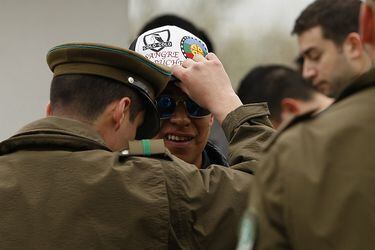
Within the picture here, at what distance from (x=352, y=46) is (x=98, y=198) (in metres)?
1.72

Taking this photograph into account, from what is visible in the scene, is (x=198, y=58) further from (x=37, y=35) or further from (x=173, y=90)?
(x=37, y=35)

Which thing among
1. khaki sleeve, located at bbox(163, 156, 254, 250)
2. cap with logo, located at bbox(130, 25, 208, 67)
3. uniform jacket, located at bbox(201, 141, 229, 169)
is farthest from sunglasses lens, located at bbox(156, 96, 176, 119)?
khaki sleeve, located at bbox(163, 156, 254, 250)

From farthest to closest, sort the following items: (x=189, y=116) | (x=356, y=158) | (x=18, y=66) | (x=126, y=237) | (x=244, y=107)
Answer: (x=18, y=66) < (x=189, y=116) < (x=244, y=107) < (x=126, y=237) < (x=356, y=158)

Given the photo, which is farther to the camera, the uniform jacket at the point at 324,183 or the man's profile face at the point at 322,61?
the man's profile face at the point at 322,61

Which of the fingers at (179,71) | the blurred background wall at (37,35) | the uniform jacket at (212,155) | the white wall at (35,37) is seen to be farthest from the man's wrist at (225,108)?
the white wall at (35,37)

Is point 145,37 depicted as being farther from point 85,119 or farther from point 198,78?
point 85,119

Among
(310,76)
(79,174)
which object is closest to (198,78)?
(79,174)

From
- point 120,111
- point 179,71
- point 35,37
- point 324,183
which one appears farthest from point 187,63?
point 35,37

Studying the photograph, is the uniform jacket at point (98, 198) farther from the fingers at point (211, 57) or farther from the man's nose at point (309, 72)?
the man's nose at point (309, 72)

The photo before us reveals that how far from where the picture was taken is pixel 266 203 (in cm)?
127

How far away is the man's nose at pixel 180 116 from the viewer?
111 inches

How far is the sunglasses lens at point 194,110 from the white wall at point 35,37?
2.04 m

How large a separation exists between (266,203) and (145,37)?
1.68 metres

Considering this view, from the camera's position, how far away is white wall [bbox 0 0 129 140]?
4.72 m
